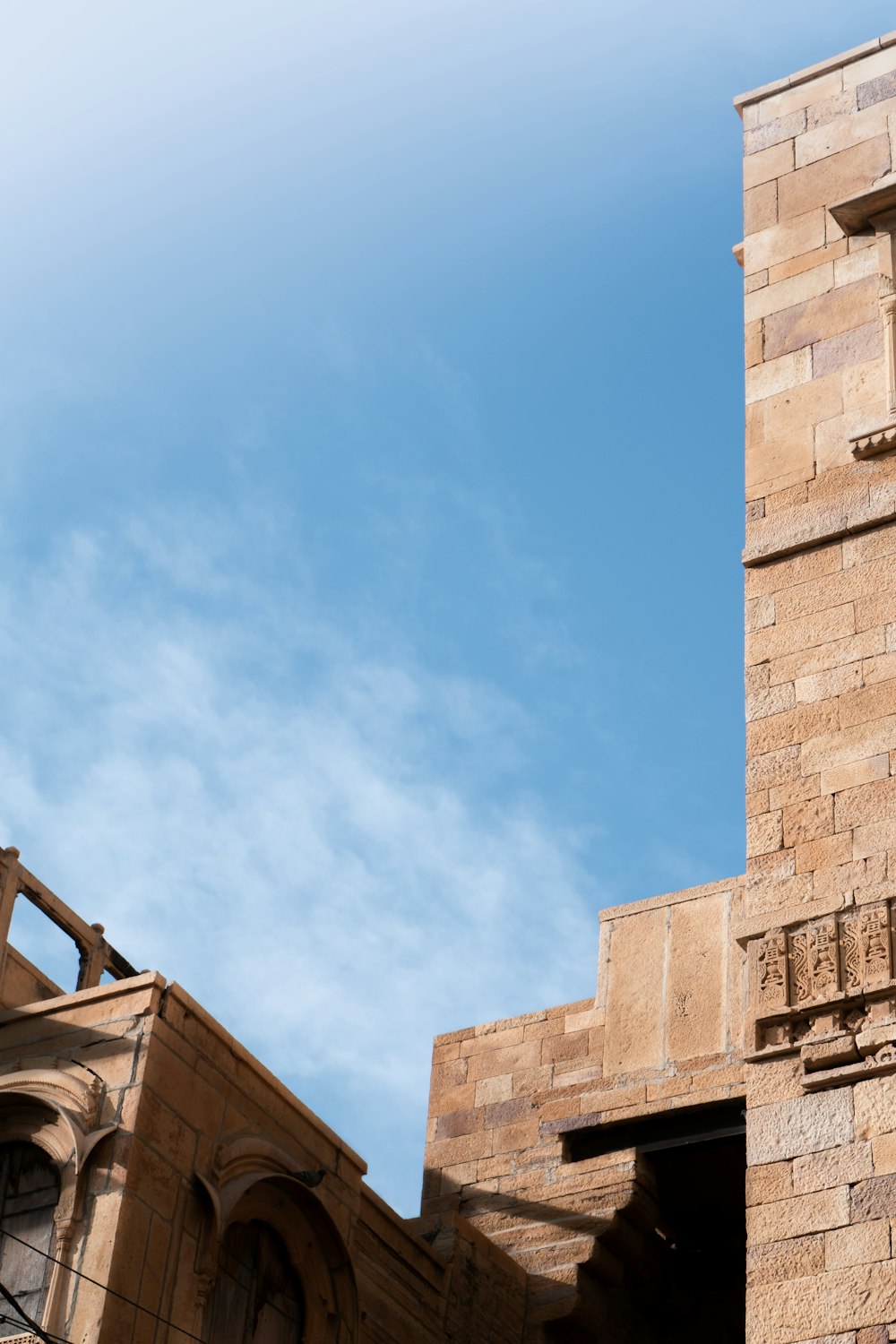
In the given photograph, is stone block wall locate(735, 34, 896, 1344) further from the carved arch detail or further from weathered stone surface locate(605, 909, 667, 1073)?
weathered stone surface locate(605, 909, 667, 1073)

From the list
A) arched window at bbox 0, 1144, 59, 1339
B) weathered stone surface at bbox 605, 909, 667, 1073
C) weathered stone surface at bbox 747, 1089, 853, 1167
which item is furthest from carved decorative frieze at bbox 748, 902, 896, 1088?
weathered stone surface at bbox 605, 909, 667, 1073

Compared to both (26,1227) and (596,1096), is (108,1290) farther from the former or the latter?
(596,1096)

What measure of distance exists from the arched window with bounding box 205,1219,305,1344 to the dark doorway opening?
154 inches

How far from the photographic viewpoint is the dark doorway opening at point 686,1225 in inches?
685

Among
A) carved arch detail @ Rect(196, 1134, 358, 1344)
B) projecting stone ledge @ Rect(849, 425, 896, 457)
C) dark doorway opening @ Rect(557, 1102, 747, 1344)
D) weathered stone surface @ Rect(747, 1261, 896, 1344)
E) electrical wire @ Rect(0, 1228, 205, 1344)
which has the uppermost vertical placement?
projecting stone ledge @ Rect(849, 425, 896, 457)

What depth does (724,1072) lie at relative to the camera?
1719cm

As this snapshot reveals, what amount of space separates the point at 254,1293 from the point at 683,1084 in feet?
16.0

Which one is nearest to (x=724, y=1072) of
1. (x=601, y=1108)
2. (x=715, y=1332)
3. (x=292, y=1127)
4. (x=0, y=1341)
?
(x=601, y=1108)

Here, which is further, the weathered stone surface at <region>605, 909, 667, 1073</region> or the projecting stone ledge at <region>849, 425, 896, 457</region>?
the weathered stone surface at <region>605, 909, 667, 1073</region>

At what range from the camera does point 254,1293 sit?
1398 cm

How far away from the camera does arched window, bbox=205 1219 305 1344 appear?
13594 mm

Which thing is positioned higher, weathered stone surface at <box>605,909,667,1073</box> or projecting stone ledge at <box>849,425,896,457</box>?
projecting stone ledge at <box>849,425,896,457</box>

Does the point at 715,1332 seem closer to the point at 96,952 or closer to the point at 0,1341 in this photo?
the point at 96,952

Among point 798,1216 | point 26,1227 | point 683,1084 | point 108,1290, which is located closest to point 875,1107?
point 798,1216
